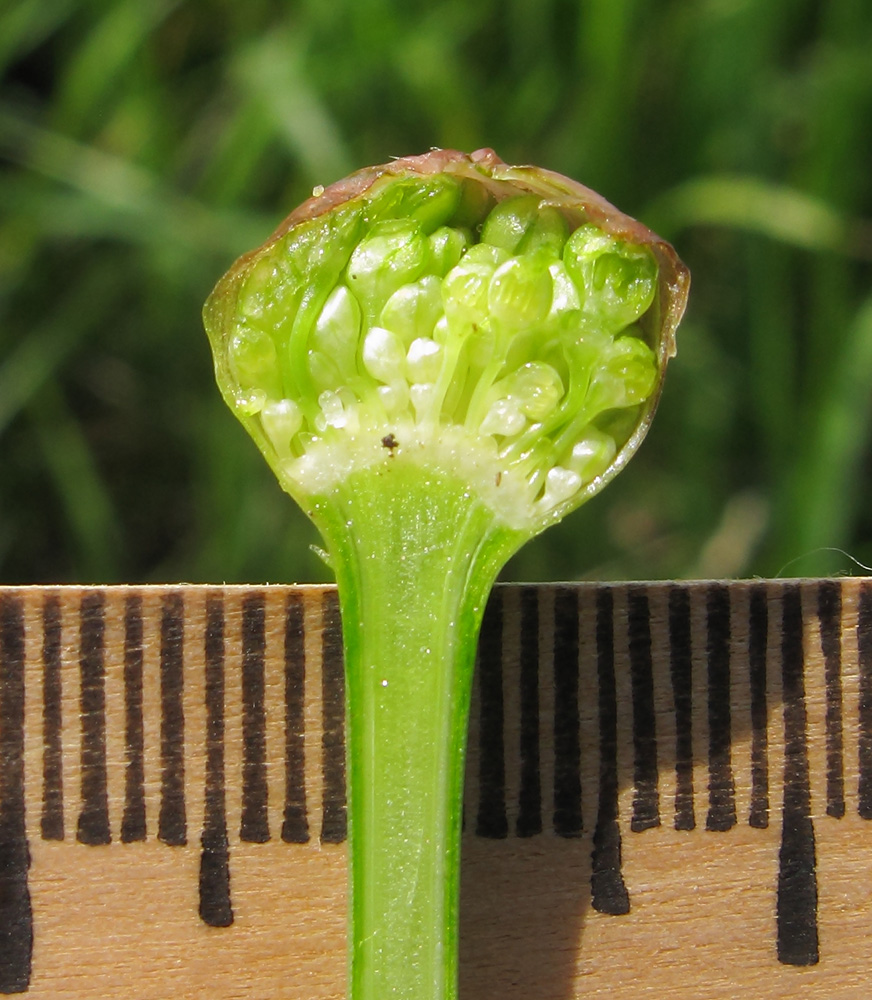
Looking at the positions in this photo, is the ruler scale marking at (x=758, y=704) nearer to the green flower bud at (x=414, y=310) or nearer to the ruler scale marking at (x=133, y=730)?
the green flower bud at (x=414, y=310)

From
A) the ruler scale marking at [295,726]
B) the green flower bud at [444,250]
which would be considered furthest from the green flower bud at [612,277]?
the ruler scale marking at [295,726]

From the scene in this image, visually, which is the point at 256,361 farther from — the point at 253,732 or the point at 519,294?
the point at 253,732

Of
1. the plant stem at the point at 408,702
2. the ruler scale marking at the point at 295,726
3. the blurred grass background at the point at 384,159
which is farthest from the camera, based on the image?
the blurred grass background at the point at 384,159

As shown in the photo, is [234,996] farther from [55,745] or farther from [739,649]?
[739,649]

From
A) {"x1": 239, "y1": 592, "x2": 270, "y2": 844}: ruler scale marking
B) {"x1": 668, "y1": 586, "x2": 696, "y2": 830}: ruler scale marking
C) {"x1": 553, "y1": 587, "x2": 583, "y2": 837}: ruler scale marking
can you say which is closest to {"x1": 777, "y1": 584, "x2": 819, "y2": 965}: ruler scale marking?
{"x1": 668, "y1": 586, "x2": 696, "y2": 830}: ruler scale marking

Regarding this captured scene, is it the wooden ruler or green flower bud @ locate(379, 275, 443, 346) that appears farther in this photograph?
the wooden ruler

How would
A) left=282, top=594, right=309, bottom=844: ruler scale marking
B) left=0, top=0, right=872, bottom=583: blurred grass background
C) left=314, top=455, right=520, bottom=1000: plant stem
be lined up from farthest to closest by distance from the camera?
left=0, top=0, right=872, bottom=583: blurred grass background → left=282, top=594, right=309, bottom=844: ruler scale marking → left=314, top=455, right=520, bottom=1000: plant stem

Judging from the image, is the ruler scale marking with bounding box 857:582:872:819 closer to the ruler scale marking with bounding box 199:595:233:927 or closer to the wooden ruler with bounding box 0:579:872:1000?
the wooden ruler with bounding box 0:579:872:1000
